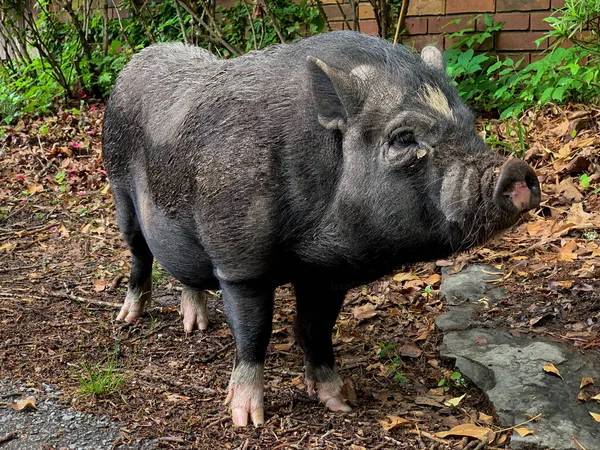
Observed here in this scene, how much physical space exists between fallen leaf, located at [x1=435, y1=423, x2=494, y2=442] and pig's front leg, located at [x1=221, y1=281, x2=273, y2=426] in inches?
31.3

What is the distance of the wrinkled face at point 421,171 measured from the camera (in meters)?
2.63

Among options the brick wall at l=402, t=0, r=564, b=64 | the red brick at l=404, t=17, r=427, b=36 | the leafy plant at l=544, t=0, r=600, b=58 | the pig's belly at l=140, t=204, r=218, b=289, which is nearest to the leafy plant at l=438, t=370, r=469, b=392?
the pig's belly at l=140, t=204, r=218, b=289

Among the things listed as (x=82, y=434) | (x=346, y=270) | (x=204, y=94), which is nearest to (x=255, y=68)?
(x=204, y=94)

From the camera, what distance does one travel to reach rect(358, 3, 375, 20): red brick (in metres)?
8.10

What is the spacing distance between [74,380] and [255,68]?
1787mm

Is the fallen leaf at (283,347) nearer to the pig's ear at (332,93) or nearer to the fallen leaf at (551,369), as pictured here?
the fallen leaf at (551,369)

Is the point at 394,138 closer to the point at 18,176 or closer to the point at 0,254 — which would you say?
the point at 0,254

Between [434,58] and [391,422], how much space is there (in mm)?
1551

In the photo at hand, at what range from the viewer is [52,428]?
3367 mm

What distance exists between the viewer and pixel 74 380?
12.6 feet

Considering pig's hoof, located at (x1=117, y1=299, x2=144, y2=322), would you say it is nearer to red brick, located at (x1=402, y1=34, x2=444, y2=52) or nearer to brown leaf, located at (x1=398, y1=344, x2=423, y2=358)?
brown leaf, located at (x1=398, y1=344, x2=423, y2=358)

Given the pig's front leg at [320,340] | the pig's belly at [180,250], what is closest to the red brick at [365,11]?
the pig's belly at [180,250]

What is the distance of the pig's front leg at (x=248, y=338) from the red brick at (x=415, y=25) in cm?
527

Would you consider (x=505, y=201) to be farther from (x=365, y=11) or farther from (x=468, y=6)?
(x=365, y=11)
